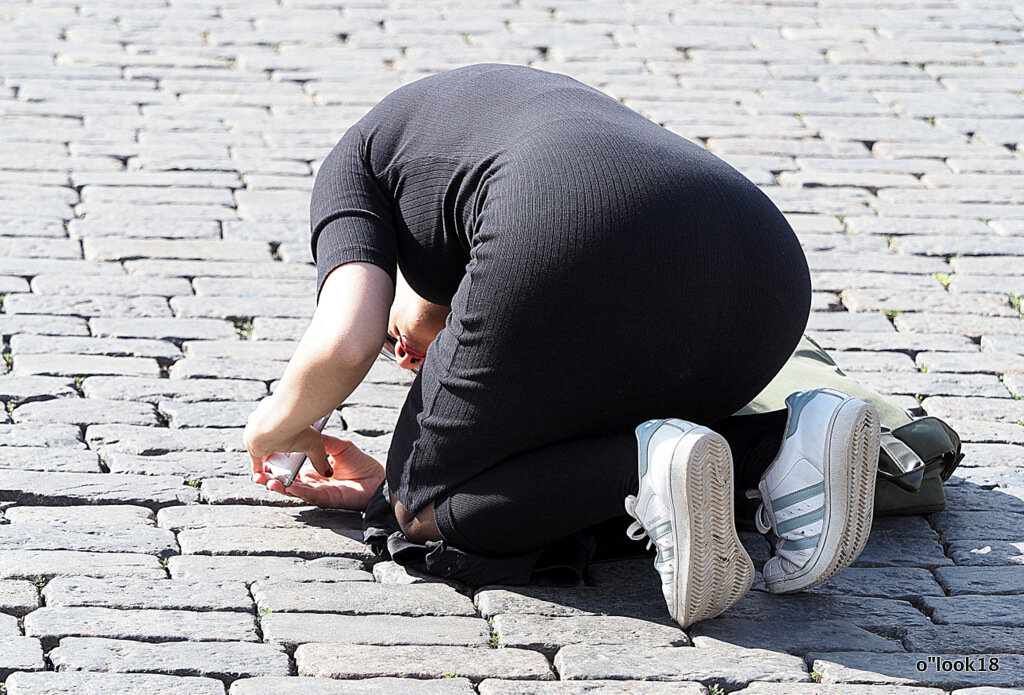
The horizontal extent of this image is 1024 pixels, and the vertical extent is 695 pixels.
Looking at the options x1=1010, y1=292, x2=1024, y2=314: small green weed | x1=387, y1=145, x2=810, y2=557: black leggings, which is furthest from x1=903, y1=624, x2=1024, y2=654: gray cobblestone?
x1=1010, y1=292, x2=1024, y2=314: small green weed

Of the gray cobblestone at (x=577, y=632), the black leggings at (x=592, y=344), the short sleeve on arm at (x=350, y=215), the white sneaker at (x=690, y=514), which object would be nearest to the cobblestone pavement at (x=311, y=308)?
the gray cobblestone at (x=577, y=632)

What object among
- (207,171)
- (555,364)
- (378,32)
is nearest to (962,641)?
(555,364)

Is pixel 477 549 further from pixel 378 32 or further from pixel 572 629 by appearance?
pixel 378 32

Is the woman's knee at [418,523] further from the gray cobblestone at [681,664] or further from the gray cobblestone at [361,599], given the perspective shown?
the gray cobblestone at [681,664]

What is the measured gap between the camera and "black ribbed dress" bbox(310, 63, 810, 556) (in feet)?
7.99

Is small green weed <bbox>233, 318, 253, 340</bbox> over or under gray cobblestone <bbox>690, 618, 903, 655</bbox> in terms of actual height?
under

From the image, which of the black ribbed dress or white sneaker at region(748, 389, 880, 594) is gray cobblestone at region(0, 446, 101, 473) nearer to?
the black ribbed dress

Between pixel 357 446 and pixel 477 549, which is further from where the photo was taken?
pixel 357 446

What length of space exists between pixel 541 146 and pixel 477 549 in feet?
2.59

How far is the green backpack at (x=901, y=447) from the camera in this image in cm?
289

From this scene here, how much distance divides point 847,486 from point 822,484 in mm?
45

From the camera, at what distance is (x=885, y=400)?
3.27 meters

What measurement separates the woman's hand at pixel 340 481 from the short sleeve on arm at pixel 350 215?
0.41 meters

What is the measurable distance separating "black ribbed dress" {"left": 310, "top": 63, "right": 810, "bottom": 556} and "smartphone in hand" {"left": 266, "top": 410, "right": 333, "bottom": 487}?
32 cm
